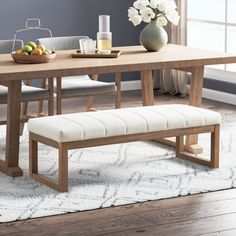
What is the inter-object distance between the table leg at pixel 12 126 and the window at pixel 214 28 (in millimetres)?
2761

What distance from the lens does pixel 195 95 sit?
5.29 meters

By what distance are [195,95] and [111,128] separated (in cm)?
108

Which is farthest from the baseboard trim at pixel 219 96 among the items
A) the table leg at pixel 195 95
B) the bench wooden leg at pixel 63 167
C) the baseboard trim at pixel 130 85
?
the bench wooden leg at pixel 63 167

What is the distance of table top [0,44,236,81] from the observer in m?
4.57

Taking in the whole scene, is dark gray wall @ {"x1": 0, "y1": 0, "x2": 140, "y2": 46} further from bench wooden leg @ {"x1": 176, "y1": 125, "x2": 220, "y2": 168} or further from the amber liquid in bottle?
bench wooden leg @ {"x1": 176, "y1": 125, "x2": 220, "y2": 168}

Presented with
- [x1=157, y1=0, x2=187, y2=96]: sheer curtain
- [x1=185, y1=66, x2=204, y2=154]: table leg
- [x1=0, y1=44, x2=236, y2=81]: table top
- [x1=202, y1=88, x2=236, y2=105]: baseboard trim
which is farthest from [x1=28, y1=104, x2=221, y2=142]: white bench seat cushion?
[x1=157, y1=0, x2=187, y2=96]: sheer curtain

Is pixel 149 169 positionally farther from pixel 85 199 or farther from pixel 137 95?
pixel 137 95

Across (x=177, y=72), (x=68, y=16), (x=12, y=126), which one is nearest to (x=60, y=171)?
(x=12, y=126)

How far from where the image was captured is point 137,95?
7680mm

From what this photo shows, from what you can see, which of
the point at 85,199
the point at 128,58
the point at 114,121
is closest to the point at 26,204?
the point at 85,199

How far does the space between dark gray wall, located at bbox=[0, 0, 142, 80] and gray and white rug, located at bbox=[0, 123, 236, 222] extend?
2121mm

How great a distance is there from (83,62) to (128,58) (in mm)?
349

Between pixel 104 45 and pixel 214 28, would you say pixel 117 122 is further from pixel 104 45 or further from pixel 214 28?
pixel 214 28

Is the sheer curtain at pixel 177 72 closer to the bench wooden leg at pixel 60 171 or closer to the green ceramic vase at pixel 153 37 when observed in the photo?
the green ceramic vase at pixel 153 37
